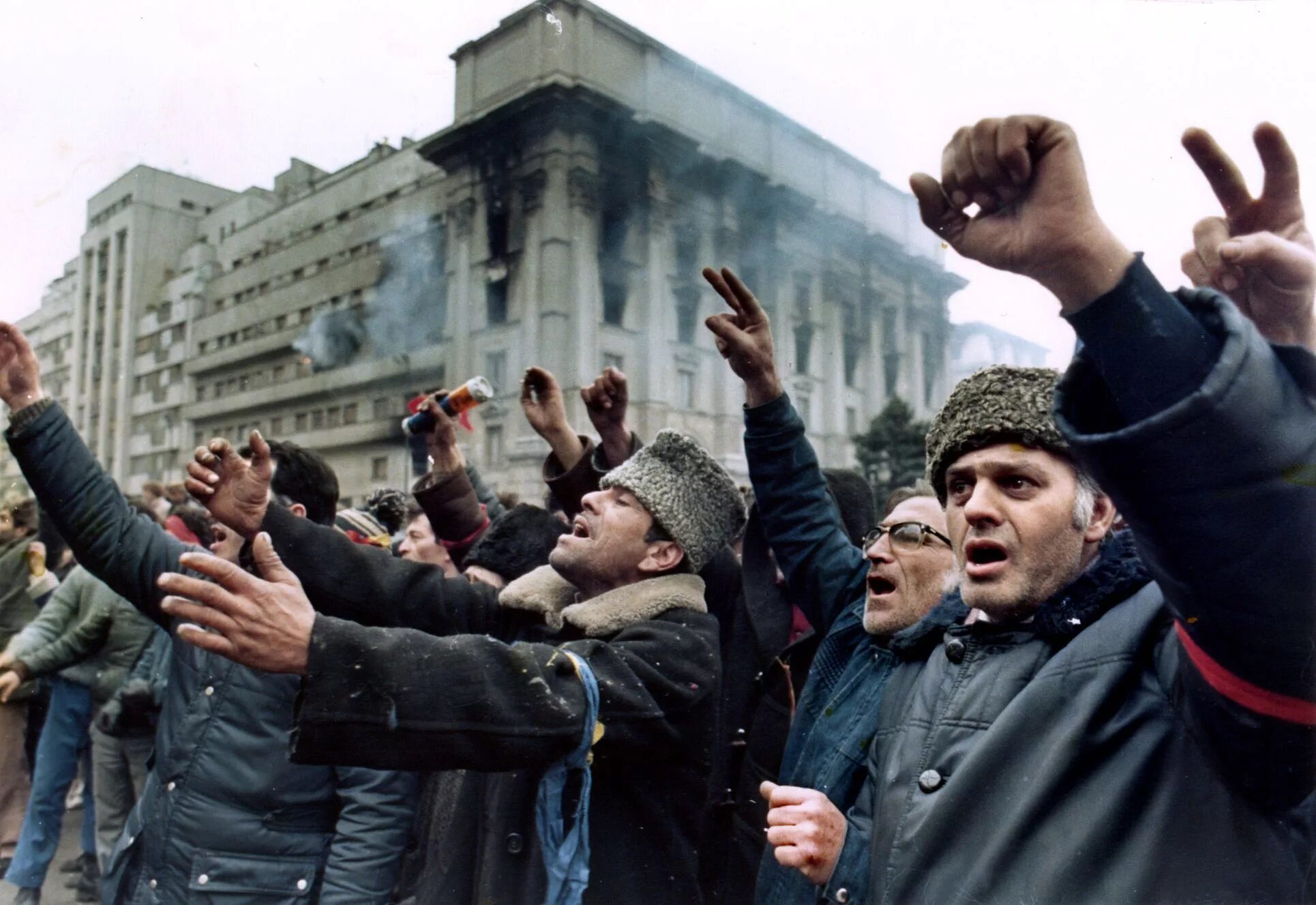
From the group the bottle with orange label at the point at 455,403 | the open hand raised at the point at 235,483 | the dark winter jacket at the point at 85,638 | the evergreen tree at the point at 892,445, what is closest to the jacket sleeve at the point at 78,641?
the dark winter jacket at the point at 85,638

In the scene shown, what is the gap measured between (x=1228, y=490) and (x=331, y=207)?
1808 centimetres

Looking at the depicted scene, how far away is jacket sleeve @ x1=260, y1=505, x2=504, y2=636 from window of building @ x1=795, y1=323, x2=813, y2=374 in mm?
8299

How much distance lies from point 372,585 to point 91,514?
764mm

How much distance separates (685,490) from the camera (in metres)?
2.35

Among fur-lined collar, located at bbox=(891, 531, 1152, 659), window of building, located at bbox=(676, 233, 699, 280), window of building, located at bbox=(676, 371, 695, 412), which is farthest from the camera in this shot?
window of building, located at bbox=(676, 371, 695, 412)

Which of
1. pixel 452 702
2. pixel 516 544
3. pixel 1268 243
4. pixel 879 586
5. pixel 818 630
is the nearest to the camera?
pixel 1268 243

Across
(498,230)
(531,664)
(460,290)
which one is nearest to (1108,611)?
(531,664)

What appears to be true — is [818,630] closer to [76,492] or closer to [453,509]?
[453,509]

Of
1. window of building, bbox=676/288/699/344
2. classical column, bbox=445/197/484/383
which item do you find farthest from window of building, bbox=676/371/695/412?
classical column, bbox=445/197/484/383

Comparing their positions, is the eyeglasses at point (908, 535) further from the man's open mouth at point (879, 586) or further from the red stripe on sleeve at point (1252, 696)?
the red stripe on sleeve at point (1252, 696)

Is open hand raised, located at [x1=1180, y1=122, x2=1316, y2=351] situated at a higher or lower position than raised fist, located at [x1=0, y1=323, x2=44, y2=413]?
lower

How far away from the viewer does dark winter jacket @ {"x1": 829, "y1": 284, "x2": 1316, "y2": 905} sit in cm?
76

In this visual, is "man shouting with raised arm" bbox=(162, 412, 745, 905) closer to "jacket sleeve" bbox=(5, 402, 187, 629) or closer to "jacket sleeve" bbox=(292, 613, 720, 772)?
"jacket sleeve" bbox=(292, 613, 720, 772)

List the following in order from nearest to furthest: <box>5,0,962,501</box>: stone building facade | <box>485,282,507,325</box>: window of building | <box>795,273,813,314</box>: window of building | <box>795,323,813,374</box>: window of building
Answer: <box>5,0,962,501</box>: stone building facade
<box>795,273,813,314</box>: window of building
<box>795,323,813,374</box>: window of building
<box>485,282,507,325</box>: window of building
